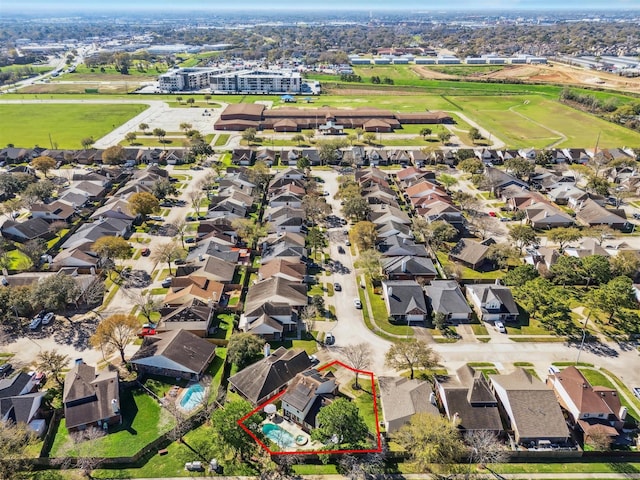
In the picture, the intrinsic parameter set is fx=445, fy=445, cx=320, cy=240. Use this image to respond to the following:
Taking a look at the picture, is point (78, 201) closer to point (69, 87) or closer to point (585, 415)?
point (585, 415)

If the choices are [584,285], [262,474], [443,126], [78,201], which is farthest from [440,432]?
[443,126]

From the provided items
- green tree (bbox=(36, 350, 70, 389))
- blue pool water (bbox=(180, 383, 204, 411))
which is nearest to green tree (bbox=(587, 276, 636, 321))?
blue pool water (bbox=(180, 383, 204, 411))

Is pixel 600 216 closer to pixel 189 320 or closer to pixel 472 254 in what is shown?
pixel 472 254

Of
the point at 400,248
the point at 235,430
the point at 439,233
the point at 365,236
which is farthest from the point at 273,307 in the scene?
the point at 439,233

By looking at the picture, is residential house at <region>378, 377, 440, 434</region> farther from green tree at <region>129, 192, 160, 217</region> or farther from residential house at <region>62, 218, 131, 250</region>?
green tree at <region>129, 192, 160, 217</region>

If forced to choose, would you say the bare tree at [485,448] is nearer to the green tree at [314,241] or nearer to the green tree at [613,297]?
the green tree at [613,297]
